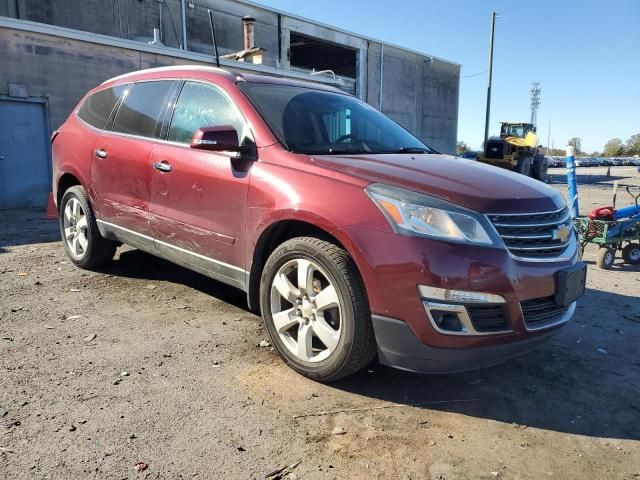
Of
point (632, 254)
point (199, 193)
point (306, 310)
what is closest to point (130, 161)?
point (199, 193)

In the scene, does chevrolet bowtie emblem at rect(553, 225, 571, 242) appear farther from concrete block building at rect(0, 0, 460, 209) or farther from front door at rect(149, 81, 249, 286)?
concrete block building at rect(0, 0, 460, 209)

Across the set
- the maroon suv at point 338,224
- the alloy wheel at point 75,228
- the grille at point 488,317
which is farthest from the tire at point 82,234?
the grille at point 488,317

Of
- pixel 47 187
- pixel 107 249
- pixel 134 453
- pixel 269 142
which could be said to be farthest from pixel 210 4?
pixel 134 453

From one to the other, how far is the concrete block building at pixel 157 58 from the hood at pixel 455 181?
9275 mm

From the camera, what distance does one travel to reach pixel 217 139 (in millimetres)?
3242

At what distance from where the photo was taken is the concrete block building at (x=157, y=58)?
36.8 ft

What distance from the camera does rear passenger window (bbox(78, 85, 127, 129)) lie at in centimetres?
481

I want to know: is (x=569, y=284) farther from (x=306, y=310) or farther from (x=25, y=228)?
(x=25, y=228)

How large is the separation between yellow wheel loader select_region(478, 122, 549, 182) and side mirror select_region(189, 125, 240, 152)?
66.3 ft

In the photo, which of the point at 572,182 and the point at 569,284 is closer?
the point at 569,284

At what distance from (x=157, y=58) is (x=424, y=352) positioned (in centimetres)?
1296

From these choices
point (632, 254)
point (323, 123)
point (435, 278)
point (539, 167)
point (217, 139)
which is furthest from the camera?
point (539, 167)

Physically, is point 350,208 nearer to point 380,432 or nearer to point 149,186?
point 380,432

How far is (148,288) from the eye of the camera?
4.70m
